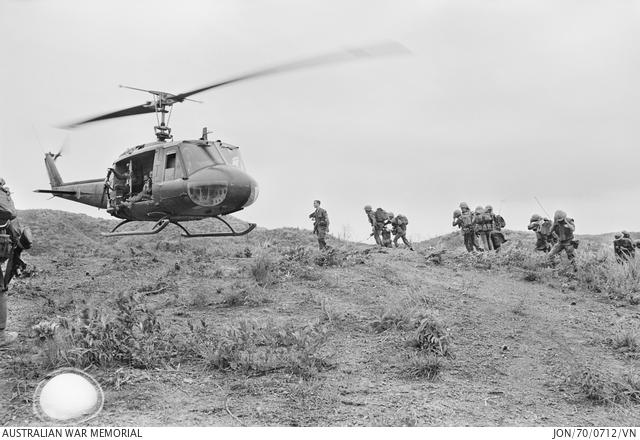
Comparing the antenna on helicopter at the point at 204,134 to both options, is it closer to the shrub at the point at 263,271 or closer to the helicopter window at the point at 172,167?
the helicopter window at the point at 172,167

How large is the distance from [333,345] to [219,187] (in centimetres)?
383

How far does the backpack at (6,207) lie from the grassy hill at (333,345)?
1.38 meters

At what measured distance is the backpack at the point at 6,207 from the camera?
707 centimetres

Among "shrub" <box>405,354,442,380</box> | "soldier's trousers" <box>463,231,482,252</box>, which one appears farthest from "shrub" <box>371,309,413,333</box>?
"soldier's trousers" <box>463,231,482,252</box>

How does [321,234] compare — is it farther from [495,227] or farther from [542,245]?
[542,245]

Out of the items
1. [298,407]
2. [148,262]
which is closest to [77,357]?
[298,407]

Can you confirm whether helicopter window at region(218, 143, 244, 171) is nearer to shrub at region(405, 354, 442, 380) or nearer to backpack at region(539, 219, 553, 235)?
shrub at region(405, 354, 442, 380)

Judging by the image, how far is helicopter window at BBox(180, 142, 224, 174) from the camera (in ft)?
34.0

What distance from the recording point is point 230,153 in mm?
10938

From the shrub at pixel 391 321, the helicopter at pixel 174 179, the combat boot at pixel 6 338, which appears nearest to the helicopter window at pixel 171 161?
the helicopter at pixel 174 179

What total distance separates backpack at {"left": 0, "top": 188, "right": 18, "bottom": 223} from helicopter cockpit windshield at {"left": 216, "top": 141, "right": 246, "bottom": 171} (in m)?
→ 4.13

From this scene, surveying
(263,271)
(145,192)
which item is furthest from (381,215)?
(145,192)

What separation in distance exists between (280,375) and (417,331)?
2127 millimetres

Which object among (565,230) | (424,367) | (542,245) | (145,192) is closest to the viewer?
(424,367)
